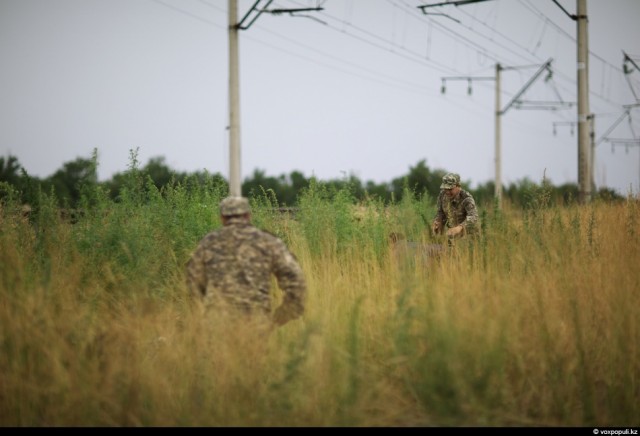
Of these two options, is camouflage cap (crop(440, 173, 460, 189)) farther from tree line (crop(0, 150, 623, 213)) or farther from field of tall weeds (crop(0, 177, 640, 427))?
field of tall weeds (crop(0, 177, 640, 427))

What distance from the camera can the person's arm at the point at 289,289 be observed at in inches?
206

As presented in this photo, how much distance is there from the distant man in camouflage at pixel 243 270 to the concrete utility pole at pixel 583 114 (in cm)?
1126

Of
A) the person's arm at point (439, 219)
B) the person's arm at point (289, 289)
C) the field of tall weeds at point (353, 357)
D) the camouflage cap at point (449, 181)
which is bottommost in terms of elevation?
the field of tall weeds at point (353, 357)

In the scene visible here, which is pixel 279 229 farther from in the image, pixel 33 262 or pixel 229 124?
pixel 33 262

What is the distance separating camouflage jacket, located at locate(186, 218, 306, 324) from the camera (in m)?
5.17

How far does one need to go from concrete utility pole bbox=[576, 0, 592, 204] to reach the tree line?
1.23ft

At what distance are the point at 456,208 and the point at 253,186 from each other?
124 ft

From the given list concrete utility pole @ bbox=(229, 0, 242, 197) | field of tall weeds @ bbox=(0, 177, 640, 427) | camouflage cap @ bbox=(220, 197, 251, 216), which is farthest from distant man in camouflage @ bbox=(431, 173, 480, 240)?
camouflage cap @ bbox=(220, 197, 251, 216)

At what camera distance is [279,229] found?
9750mm

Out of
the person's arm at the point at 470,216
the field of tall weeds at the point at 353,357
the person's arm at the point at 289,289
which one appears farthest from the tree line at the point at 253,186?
the person's arm at the point at 289,289

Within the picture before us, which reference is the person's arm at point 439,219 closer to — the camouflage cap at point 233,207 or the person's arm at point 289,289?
the person's arm at point 289,289

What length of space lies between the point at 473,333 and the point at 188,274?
2458 mm

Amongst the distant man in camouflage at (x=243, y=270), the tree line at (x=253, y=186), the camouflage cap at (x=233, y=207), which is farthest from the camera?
the tree line at (x=253, y=186)

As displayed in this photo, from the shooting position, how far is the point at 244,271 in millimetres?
5168
